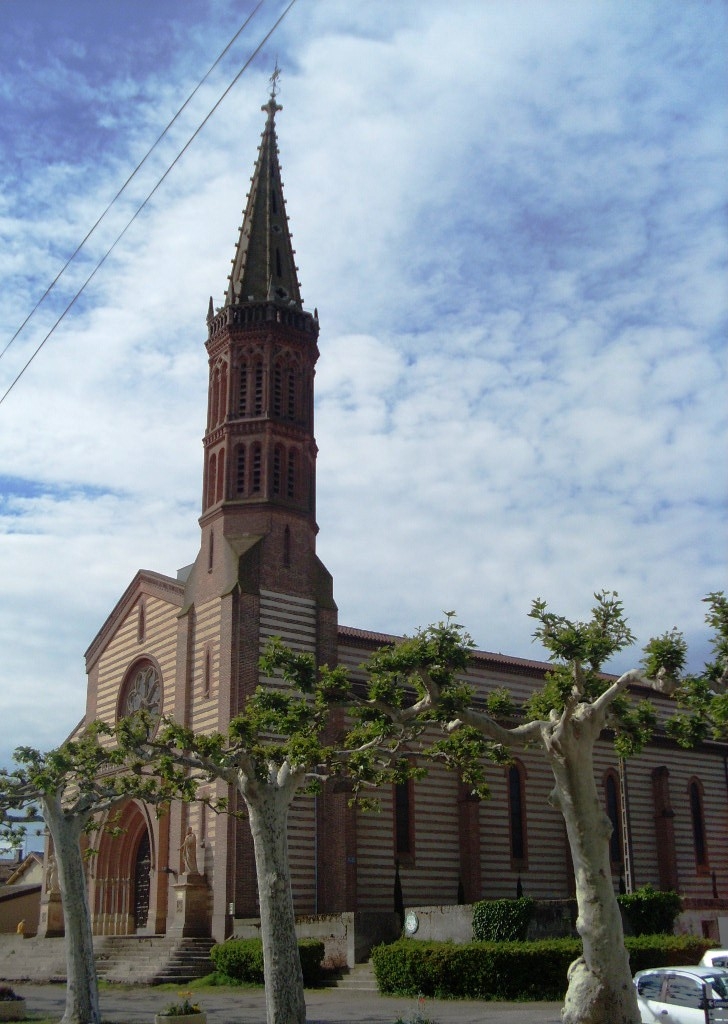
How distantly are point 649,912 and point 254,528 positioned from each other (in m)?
20.0

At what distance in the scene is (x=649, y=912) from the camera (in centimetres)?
3644

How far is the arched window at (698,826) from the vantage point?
54.7m

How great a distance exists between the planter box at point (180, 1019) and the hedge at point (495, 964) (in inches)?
374

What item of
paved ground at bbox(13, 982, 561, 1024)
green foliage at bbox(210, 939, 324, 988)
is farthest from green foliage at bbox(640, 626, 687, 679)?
green foliage at bbox(210, 939, 324, 988)

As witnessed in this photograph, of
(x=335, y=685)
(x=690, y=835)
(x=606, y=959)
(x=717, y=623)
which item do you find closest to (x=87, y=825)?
(x=335, y=685)

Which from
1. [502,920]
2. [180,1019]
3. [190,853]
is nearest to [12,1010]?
[180,1019]

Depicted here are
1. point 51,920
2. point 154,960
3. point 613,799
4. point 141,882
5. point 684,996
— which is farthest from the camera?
point 613,799

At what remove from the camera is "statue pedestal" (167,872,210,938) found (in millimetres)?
37812

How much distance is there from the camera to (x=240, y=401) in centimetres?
4644

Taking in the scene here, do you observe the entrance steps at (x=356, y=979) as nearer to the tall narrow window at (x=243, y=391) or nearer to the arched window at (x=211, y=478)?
the arched window at (x=211, y=478)

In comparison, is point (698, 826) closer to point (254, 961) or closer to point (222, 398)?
point (254, 961)

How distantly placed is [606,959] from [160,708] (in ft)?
104

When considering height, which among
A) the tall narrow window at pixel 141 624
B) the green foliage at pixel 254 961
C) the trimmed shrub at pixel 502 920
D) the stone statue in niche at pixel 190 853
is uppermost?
the tall narrow window at pixel 141 624

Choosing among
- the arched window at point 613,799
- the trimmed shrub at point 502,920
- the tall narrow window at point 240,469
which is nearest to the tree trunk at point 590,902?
the trimmed shrub at point 502,920
